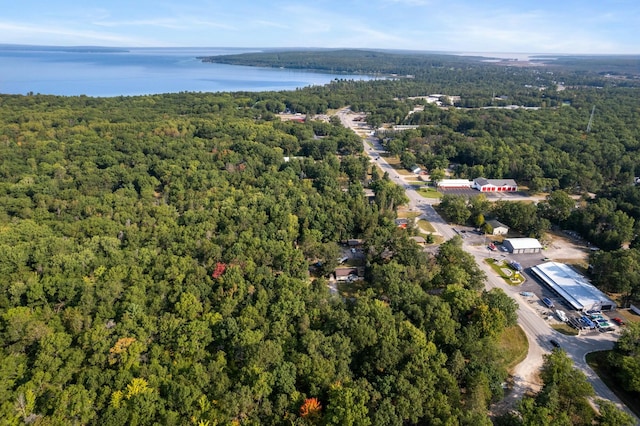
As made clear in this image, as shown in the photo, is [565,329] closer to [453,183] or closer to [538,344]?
[538,344]

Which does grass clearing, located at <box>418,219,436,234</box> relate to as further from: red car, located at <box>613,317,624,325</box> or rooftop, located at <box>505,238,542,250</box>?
red car, located at <box>613,317,624,325</box>

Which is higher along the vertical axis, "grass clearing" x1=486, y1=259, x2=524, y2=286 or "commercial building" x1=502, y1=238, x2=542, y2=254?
"commercial building" x1=502, y1=238, x2=542, y2=254

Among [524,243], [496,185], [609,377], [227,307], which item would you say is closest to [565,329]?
[609,377]

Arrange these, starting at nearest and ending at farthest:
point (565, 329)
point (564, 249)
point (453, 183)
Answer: point (565, 329) < point (564, 249) < point (453, 183)

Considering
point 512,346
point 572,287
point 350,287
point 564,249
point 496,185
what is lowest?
point 512,346

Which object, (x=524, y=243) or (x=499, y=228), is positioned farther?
(x=499, y=228)

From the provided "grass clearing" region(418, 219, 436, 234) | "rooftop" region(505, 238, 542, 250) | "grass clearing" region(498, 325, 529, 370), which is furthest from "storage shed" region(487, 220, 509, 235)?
"grass clearing" region(498, 325, 529, 370)
